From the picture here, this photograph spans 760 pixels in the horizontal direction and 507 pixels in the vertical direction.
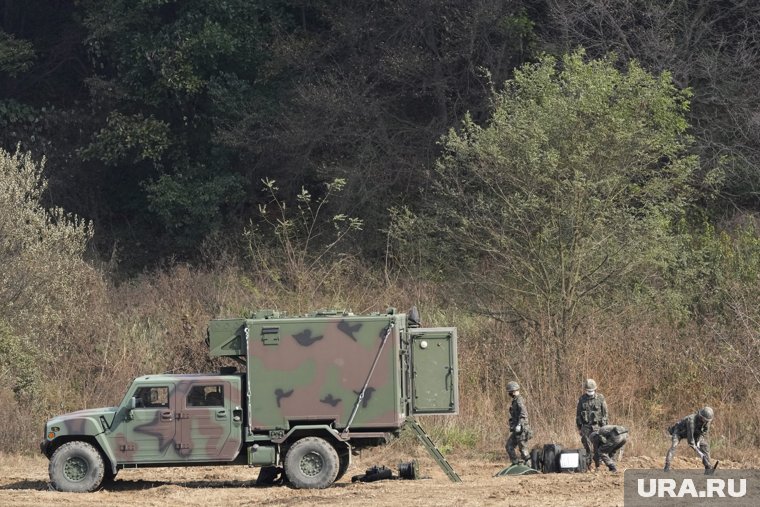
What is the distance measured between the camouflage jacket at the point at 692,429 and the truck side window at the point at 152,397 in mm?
6860

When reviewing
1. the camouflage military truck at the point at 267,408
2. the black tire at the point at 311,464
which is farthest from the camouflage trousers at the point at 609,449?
the black tire at the point at 311,464

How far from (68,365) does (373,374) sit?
10.5 meters

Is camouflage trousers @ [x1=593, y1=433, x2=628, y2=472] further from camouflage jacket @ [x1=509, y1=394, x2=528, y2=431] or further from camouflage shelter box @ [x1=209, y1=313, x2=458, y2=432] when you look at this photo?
camouflage shelter box @ [x1=209, y1=313, x2=458, y2=432]

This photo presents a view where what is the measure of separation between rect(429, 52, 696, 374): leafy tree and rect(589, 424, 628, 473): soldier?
5855 millimetres

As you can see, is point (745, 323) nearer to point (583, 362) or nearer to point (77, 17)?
point (583, 362)

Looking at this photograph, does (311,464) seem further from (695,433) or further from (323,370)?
(695,433)

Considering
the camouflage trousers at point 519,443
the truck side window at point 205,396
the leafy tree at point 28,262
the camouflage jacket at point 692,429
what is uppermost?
the leafy tree at point 28,262

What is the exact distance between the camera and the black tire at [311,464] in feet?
59.7

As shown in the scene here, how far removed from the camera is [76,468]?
18484 mm

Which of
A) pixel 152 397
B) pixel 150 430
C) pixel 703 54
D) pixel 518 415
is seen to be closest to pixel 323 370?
pixel 152 397

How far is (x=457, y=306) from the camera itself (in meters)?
26.9

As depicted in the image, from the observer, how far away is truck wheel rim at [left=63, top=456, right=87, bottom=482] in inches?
726

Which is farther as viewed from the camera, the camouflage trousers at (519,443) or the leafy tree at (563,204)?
the leafy tree at (563,204)

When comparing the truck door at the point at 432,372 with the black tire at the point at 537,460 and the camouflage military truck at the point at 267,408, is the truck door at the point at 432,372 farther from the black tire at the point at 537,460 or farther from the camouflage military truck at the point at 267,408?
the black tire at the point at 537,460
